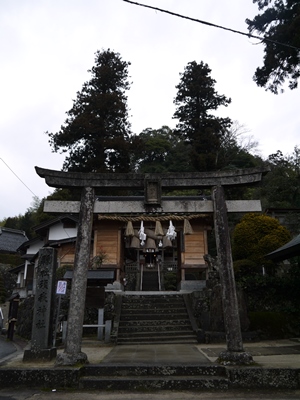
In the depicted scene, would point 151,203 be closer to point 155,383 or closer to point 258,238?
point 155,383

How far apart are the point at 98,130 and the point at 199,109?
37.2 ft

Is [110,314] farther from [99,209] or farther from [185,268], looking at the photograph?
[99,209]

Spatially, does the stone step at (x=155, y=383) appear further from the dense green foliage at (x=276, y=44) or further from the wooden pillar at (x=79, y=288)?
the dense green foliage at (x=276, y=44)

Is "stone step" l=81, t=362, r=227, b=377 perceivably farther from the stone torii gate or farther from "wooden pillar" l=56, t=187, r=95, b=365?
the stone torii gate

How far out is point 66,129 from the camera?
26.7 m

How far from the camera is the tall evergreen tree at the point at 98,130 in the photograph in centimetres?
2631

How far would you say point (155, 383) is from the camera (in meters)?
5.52

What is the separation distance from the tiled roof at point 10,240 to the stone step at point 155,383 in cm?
3788

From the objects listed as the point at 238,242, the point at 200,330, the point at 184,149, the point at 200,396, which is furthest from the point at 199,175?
the point at 184,149

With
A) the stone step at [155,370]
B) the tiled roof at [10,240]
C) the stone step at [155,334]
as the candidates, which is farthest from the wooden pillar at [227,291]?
the tiled roof at [10,240]

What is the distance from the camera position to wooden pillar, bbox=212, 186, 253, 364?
6184mm

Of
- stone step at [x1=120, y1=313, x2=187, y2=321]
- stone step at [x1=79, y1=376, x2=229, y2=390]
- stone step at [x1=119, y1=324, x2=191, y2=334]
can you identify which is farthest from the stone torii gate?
stone step at [x1=120, y1=313, x2=187, y2=321]

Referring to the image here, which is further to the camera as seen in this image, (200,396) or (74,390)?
(74,390)

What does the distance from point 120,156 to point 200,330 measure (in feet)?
62.9
